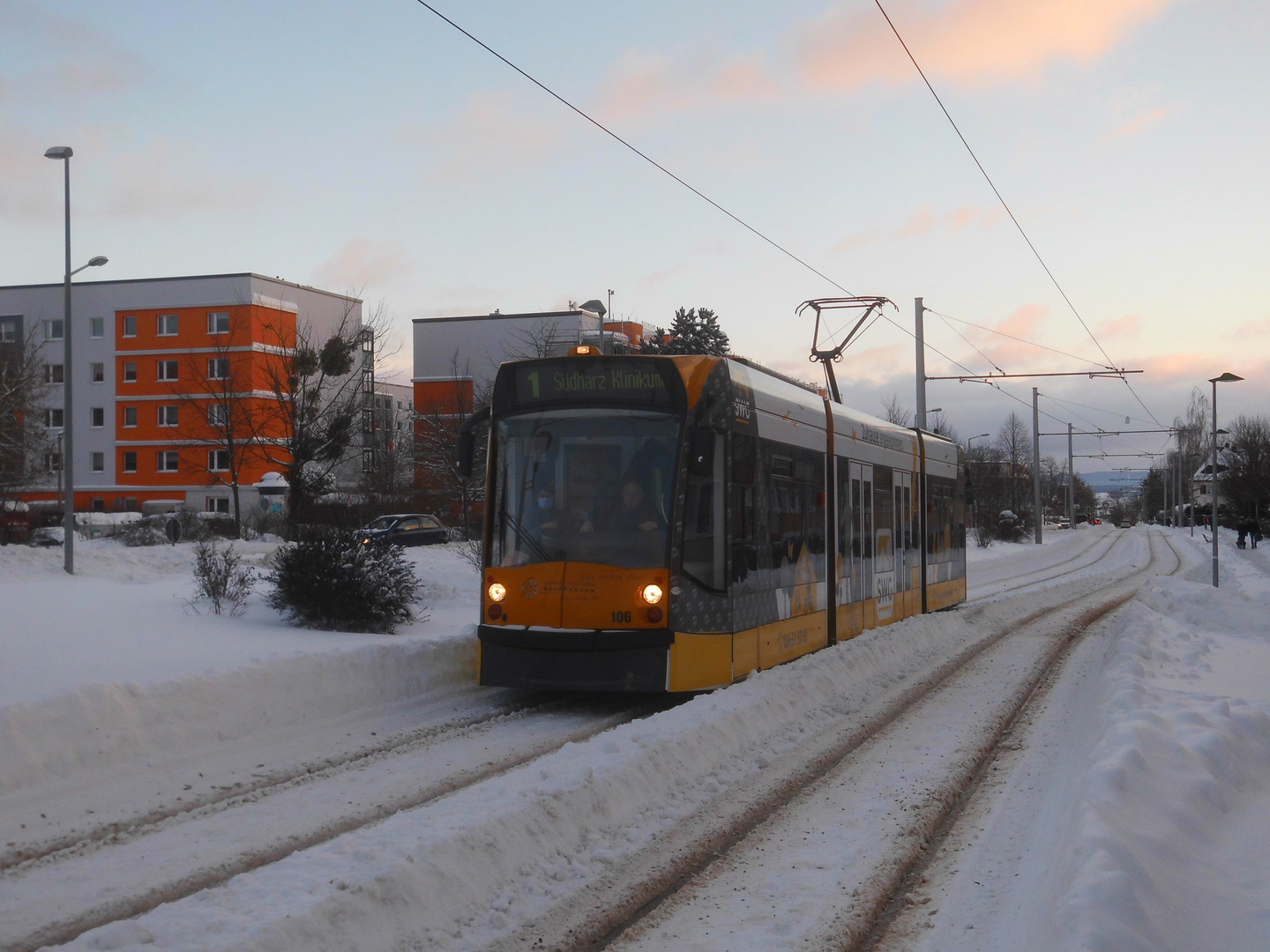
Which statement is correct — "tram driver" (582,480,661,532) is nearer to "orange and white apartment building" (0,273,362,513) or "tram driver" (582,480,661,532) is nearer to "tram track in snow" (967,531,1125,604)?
"tram track in snow" (967,531,1125,604)

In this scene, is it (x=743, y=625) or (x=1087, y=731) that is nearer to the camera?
(x=1087, y=731)

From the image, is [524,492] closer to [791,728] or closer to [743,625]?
[743,625]

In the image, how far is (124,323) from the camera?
69.6 meters

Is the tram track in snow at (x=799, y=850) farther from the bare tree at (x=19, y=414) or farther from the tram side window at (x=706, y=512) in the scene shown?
the bare tree at (x=19, y=414)

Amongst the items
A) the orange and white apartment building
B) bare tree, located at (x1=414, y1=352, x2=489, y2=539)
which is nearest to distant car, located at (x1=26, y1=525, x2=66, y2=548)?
bare tree, located at (x1=414, y1=352, x2=489, y2=539)

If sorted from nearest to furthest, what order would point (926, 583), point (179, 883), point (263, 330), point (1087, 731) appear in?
point (179, 883)
point (1087, 731)
point (926, 583)
point (263, 330)

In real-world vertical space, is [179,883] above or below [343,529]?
below

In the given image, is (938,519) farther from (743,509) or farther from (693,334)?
(693,334)

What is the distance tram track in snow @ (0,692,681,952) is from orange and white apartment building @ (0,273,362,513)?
5900 centimetres

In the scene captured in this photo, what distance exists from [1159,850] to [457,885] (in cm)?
339

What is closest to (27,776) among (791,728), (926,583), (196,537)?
(791,728)

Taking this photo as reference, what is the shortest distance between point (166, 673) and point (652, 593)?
Result: 14.2ft

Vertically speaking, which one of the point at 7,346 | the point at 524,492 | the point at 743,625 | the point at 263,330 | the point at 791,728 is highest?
the point at 263,330

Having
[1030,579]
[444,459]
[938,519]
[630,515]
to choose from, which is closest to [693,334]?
[444,459]
